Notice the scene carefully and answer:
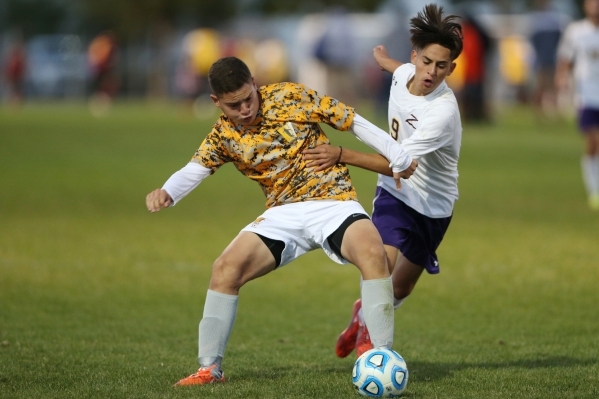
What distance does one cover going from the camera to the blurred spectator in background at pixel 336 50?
32.6 m

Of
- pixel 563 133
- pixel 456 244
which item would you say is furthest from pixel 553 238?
pixel 563 133

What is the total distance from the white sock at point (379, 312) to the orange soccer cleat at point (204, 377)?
0.88 metres

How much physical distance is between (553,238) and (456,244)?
46.3 inches

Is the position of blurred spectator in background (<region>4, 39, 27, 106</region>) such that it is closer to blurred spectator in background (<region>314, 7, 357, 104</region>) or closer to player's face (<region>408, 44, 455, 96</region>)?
blurred spectator in background (<region>314, 7, 357, 104</region>)

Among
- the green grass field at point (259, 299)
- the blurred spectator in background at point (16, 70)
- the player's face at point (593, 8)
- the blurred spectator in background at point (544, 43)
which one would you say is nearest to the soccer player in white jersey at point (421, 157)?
the green grass field at point (259, 299)

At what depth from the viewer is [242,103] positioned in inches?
219

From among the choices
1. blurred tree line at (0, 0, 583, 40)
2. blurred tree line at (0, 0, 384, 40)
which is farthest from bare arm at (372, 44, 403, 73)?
blurred tree line at (0, 0, 384, 40)

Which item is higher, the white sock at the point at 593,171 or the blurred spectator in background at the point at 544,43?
the blurred spectator in background at the point at 544,43

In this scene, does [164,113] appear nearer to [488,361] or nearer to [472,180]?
[472,180]

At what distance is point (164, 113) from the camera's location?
37.5 metres

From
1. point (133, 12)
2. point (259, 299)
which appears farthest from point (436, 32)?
point (133, 12)

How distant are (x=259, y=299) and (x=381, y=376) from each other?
141 inches

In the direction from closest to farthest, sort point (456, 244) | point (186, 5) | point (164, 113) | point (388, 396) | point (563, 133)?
point (388, 396)
point (456, 244)
point (563, 133)
point (164, 113)
point (186, 5)

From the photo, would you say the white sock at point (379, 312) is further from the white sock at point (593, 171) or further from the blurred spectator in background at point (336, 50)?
the blurred spectator in background at point (336, 50)
